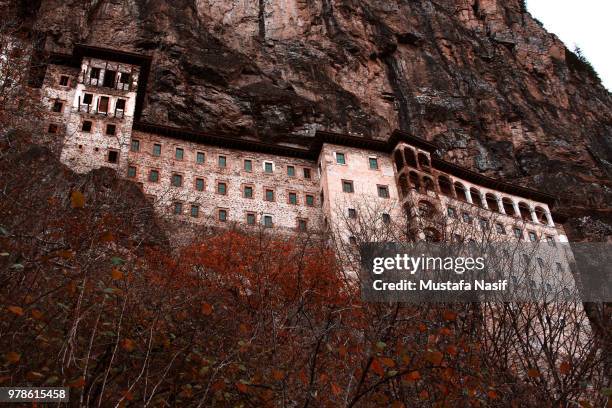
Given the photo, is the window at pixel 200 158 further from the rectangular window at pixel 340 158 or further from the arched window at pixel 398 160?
the arched window at pixel 398 160

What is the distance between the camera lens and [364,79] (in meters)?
50.6

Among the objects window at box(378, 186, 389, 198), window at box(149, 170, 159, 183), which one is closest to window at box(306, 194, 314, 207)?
window at box(378, 186, 389, 198)

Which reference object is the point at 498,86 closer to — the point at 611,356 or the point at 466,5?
the point at 466,5

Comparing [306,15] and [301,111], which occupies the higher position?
[306,15]

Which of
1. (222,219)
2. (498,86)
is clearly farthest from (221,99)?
(498,86)

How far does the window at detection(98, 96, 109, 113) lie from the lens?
34.7 metres

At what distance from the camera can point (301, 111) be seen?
4250cm

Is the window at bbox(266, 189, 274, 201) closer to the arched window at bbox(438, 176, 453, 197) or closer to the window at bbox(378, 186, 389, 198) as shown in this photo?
the window at bbox(378, 186, 389, 198)

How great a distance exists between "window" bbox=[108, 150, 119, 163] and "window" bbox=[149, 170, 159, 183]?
233cm

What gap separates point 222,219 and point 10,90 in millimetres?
23894

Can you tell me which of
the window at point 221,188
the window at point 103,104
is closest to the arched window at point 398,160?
the window at point 221,188

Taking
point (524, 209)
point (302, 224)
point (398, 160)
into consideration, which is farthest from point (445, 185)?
point (302, 224)

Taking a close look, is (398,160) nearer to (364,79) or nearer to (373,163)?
(373,163)

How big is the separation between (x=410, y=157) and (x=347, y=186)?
5067 millimetres
